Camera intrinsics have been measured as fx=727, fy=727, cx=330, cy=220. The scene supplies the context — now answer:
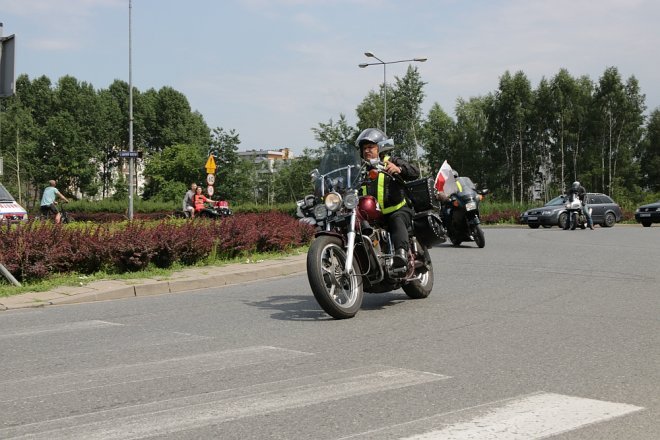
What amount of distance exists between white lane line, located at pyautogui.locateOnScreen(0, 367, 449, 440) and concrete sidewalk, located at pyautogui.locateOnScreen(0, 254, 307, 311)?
4899 millimetres

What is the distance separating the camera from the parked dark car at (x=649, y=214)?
34.1m

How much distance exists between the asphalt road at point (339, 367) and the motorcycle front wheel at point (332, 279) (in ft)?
0.68

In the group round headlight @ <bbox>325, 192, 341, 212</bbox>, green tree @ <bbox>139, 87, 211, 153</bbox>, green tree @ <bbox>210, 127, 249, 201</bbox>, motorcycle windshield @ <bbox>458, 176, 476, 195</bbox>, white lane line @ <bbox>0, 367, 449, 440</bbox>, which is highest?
green tree @ <bbox>139, 87, 211, 153</bbox>

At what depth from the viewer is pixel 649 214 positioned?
113 feet

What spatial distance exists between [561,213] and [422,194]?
23664 mm

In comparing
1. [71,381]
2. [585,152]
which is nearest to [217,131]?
[71,381]

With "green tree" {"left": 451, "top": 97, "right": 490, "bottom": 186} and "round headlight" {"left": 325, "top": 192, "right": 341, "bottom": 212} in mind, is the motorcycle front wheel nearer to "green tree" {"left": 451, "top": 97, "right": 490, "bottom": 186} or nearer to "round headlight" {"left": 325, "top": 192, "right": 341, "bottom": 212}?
"round headlight" {"left": 325, "top": 192, "right": 341, "bottom": 212}

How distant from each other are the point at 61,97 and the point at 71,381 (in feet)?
283

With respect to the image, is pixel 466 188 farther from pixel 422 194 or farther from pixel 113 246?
pixel 422 194

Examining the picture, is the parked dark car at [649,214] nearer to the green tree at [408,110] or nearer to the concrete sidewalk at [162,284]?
the concrete sidewalk at [162,284]

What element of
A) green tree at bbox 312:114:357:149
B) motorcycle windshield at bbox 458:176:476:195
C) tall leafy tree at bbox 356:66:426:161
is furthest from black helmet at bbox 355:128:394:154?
tall leafy tree at bbox 356:66:426:161

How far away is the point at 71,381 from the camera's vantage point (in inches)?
183

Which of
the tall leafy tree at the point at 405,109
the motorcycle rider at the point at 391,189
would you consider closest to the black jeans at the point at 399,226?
the motorcycle rider at the point at 391,189

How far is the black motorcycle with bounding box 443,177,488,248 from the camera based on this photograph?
16578mm
